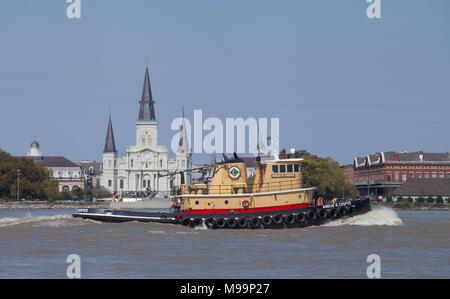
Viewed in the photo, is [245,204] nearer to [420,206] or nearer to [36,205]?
[420,206]

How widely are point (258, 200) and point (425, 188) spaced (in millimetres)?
96926

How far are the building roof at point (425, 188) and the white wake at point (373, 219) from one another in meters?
82.1

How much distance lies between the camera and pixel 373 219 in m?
57.2

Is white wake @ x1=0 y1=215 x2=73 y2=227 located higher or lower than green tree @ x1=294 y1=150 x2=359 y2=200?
lower

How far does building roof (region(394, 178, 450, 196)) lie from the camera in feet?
462

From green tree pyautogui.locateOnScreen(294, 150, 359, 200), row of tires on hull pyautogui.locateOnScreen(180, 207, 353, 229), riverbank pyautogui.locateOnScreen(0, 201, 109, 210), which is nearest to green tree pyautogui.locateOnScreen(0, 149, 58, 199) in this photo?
riverbank pyautogui.locateOnScreen(0, 201, 109, 210)

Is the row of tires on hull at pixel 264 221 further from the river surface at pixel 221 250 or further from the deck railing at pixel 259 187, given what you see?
the deck railing at pixel 259 187

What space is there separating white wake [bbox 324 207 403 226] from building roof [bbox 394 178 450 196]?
8209 centimetres

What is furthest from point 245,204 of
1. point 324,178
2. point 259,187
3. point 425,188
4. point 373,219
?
point 425,188

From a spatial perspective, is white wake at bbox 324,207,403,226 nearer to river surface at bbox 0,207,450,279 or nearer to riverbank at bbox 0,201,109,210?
river surface at bbox 0,207,450,279

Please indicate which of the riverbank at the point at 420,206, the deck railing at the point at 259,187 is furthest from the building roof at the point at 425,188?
the deck railing at the point at 259,187

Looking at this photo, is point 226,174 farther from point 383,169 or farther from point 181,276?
point 383,169

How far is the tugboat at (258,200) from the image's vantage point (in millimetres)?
51125

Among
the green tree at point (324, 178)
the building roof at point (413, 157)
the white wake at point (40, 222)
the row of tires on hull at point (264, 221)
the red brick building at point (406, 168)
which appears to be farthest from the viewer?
the building roof at point (413, 157)
